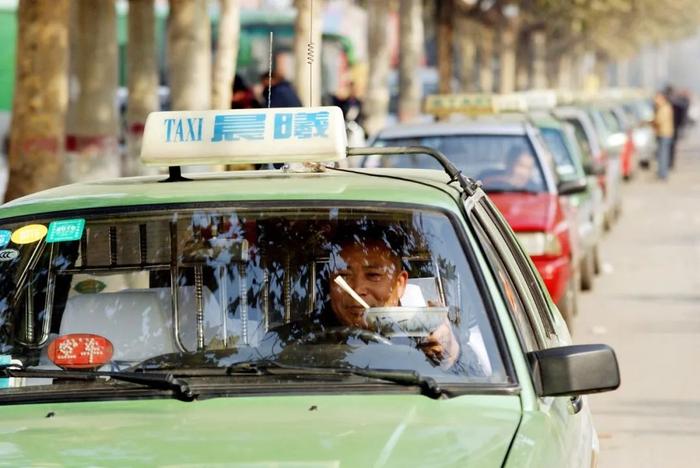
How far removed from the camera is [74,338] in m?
4.92

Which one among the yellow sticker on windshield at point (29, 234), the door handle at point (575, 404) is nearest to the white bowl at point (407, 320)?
the door handle at point (575, 404)

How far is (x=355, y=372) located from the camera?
4438mm

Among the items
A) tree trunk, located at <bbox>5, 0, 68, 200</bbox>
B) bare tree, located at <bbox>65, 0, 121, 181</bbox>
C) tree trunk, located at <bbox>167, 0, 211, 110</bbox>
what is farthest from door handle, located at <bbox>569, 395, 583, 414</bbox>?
bare tree, located at <bbox>65, 0, 121, 181</bbox>

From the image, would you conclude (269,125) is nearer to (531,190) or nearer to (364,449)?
(364,449)

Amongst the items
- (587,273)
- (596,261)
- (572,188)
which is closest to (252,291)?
(572,188)

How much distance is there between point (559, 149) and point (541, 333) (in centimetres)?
1037

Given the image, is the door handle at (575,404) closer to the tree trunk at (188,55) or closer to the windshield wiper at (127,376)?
the windshield wiper at (127,376)

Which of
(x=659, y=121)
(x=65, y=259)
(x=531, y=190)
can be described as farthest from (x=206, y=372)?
(x=659, y=121)

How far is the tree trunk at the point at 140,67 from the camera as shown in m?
24.5

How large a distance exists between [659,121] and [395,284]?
33.5 meters

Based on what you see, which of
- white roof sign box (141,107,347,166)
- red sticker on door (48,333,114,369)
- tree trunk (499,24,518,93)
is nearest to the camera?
red sticker on door (48,333,114,369)

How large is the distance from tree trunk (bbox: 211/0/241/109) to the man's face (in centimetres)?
1710

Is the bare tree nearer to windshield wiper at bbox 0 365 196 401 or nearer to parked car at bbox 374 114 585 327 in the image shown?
parked car at bbox 374 114 585 327

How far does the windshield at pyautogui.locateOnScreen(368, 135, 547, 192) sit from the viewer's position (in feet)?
42.9
